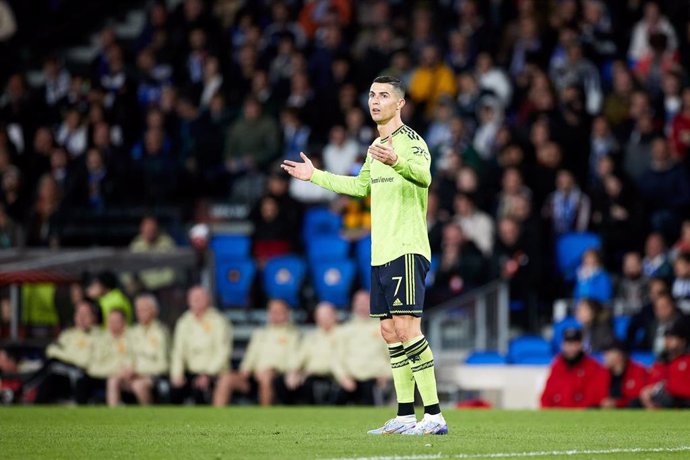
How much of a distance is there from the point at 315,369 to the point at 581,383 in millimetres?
3179

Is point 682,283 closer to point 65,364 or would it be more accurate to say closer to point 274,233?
point 274,233

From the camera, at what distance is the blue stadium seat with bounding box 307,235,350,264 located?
61.5 ft

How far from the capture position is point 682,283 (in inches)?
644

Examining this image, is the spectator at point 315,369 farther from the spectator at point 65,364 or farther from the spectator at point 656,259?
the spectator at point 656,259

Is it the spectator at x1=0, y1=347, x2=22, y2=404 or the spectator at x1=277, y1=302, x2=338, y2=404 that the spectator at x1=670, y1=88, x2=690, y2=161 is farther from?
the spectator at x1=0, y1=347, x2=22, y2=404

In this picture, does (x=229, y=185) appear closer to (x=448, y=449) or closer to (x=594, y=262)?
(x=594, y=262)

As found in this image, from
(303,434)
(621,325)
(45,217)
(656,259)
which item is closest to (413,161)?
(303,434)

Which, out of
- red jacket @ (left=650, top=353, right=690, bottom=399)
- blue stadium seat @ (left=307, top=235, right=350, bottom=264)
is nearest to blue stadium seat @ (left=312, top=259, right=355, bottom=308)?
blue stadium seat @ (left=307, top=235, right=350, bottom=264)

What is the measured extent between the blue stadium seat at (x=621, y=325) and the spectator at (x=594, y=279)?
262 mm

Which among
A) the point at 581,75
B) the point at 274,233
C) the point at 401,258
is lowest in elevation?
the point at 401,258

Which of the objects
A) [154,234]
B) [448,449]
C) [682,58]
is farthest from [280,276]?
[448,449]

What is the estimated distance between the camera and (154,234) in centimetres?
1905

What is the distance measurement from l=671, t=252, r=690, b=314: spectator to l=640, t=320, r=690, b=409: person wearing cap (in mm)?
964

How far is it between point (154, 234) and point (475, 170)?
14.2 ft
